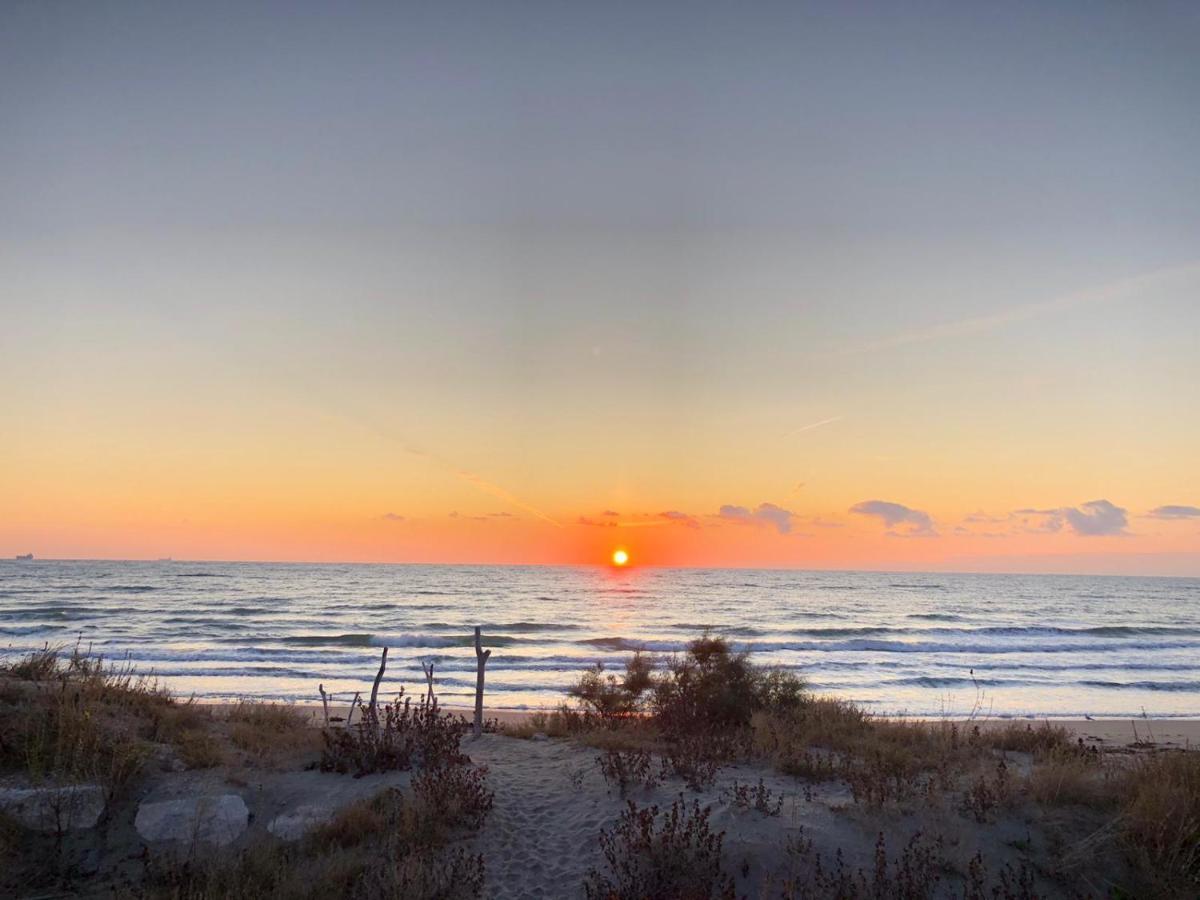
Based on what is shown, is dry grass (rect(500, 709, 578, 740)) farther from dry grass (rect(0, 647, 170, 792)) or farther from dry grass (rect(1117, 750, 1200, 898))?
dry grass (rect(1117, 750, 1200, 898))

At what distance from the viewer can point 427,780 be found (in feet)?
30.0

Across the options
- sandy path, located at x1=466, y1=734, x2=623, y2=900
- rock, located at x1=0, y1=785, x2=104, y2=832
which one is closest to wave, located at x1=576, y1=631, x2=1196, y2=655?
sandy path, located at x1=466, y1=734, x2=623, y2=900

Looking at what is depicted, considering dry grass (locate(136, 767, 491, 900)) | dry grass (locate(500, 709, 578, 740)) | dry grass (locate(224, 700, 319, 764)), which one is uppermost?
dry grass (locate(224, 700, 319, 764))

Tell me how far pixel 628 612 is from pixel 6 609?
44.8 meters

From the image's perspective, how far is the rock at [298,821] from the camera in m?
8.49

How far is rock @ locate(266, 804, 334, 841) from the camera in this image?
27.9 feet

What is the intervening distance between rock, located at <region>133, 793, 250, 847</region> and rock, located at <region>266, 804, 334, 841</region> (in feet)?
1.33

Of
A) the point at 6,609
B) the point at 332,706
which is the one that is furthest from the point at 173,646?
the point at 6,609

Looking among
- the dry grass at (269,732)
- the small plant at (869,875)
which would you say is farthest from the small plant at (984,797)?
the dry grass at (269,732)

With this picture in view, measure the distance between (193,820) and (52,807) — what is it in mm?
1545

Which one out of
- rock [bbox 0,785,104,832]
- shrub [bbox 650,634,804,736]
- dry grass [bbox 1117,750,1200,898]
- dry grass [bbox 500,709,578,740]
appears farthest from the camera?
dry grass [bbox 500,709,578,740]

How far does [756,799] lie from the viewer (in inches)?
359

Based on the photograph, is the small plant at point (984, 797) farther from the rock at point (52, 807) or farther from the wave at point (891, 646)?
the wave at point (891, 646)

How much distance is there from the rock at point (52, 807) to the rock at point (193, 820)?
0.53m
